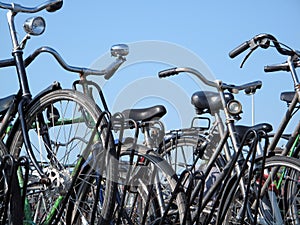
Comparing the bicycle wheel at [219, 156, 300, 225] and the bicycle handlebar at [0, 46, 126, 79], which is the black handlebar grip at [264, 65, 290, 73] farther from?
the bicycle handlebar at [0, 46, 126, 79]

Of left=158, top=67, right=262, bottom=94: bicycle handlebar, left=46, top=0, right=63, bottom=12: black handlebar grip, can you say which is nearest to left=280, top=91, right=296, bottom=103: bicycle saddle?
left=158, top=67, right=262, bottom=94: bicycle handlebar

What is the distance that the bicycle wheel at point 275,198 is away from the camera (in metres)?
3.45

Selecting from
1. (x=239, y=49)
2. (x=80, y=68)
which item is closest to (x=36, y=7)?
(x=80, y=68)

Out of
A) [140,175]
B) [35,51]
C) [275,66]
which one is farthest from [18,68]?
[275,66]

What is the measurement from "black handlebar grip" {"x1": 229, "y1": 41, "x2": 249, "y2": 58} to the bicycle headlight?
0.26 metres

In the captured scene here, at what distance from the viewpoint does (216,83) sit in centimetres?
398

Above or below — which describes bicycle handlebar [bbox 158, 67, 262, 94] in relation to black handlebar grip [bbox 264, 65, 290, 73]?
below

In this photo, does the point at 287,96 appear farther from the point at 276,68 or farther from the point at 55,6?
the point at 55,6

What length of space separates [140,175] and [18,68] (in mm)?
885

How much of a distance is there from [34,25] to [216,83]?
116 centimetres

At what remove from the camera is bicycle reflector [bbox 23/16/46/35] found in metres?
3.35

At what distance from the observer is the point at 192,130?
477 cm

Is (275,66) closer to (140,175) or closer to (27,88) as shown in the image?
(140,175)

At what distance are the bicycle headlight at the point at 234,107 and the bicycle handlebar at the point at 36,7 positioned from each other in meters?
1.13
